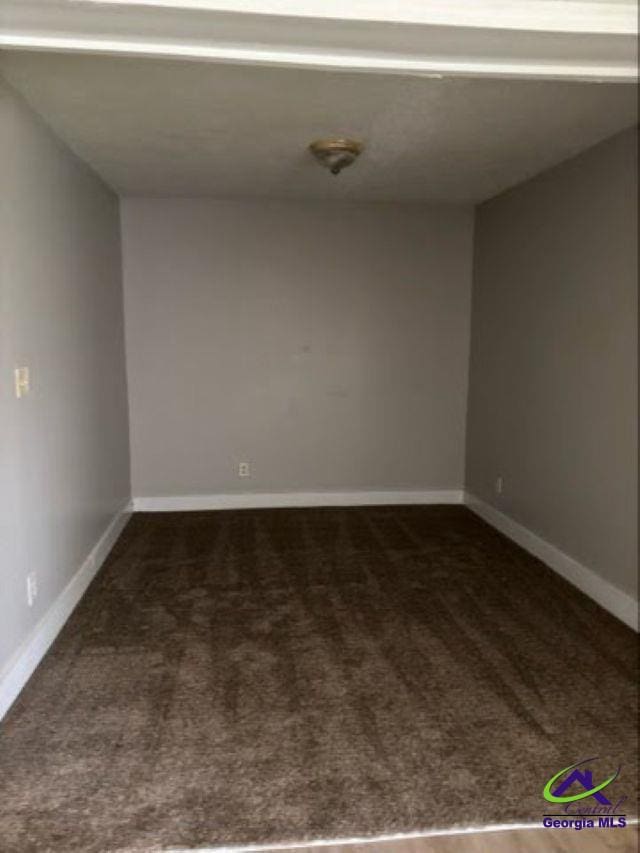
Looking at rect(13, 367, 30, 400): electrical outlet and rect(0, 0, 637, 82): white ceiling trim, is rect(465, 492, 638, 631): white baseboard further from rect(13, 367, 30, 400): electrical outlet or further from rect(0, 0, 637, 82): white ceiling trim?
rect(13, 367, 30, 400): electrical outlet

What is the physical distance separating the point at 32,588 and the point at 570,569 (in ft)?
7.82

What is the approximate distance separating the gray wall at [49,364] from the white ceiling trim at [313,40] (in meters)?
1.09

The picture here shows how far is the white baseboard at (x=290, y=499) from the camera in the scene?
4398mm

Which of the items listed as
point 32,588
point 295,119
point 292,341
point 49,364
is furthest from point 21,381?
point 292,341

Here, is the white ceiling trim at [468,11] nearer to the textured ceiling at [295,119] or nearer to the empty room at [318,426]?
the empty room at [318,426]

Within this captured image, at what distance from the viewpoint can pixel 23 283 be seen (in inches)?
89.8

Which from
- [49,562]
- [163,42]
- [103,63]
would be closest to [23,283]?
[103,63]

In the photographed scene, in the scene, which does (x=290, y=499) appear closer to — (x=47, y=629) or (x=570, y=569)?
(x=570, y=569)

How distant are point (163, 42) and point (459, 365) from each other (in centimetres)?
358

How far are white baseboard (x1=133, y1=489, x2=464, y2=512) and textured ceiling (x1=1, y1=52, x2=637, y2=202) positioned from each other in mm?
2030

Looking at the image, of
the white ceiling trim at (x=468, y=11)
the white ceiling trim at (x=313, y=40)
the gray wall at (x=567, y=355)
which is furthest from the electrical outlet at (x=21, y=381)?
the gray wall at (x=567, y=355)

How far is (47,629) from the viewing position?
2496 mm

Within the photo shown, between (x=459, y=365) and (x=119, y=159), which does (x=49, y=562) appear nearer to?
(x=119, y=159)

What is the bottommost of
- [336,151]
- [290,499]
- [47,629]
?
[47,629]
